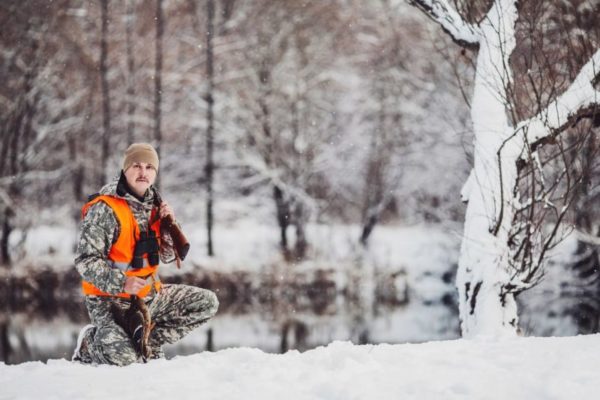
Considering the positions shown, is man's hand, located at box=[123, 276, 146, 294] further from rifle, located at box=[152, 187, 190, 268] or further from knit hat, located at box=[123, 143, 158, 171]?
knit hat, located at box=[123, 143, 158, 171]

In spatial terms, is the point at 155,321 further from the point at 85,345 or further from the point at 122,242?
the point at 122,242

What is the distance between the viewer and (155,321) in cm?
458

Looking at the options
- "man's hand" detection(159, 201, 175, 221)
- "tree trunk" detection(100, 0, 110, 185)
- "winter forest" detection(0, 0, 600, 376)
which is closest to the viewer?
"man's hand" detection(159, 201, 175, 221)

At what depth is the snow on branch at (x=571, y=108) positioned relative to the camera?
607 centimetres

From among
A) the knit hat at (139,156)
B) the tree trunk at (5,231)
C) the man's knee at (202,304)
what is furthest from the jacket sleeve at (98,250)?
the tree trunk at (5,231)

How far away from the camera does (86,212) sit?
13.9 ft

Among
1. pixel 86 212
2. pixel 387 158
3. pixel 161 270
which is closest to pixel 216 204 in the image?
pixel 161 270

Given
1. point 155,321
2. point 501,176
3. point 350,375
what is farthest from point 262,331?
point 350,375

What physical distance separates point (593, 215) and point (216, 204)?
9.25 metres

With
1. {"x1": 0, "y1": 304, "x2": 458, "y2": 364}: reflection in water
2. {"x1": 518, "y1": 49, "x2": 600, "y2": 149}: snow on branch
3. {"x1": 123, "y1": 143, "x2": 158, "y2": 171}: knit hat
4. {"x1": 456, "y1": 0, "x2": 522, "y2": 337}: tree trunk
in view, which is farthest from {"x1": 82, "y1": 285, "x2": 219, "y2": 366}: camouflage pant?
{"x1": 0, "y1": 304, "x2": 458, "y2": 364}: reflection in water

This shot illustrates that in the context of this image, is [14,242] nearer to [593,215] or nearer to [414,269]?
[414,269]

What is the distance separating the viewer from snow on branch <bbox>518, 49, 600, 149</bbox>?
607cm

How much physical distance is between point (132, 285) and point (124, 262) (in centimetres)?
21

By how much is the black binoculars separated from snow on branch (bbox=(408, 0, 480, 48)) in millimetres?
3878
